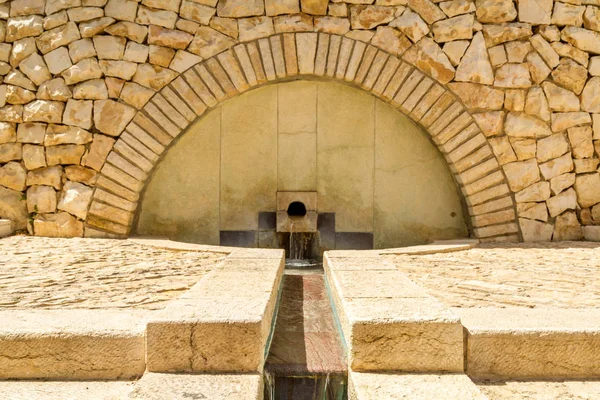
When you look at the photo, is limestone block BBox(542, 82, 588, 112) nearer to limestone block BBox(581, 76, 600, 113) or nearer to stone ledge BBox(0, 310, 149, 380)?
limestone block BBox(581, 76, 600, 113)

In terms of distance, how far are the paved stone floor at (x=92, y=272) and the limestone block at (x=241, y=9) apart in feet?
7.23

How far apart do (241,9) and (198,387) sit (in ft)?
12.2

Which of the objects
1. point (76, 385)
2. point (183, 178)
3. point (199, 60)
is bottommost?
point (76, 385)

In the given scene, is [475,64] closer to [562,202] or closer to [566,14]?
[566,14]

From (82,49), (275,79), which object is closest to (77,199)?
(82,49)

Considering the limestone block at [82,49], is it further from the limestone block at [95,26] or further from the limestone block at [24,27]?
the limestone block at [24,27]

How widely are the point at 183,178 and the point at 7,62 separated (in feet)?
6.47

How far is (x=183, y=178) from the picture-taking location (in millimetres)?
4922

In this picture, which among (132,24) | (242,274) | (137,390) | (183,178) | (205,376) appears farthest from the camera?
(183,178)

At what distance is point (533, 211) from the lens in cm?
468

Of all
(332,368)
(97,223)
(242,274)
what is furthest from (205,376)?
(97,223)

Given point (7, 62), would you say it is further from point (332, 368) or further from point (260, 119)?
point (332, 368)

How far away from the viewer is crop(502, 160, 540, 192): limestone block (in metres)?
4.63

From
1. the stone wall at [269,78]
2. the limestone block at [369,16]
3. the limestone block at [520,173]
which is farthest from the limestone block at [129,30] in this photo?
the limestone block at [520,173]
